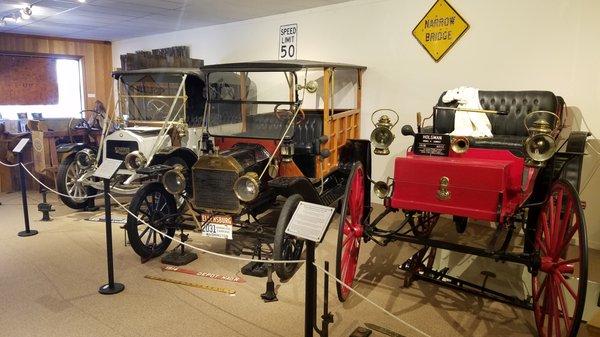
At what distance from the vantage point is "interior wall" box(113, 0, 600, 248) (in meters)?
4.39

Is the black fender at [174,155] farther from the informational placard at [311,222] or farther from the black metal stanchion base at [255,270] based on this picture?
the informational placard at [311,222]

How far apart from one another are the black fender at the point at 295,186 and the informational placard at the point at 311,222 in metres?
1.24

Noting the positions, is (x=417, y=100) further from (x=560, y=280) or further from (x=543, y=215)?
(x=560, y=280)

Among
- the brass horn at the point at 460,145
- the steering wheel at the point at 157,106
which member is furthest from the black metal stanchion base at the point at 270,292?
the steering wheel at the point at 157,106

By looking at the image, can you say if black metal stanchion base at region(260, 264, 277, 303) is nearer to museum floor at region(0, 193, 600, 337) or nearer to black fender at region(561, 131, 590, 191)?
museum floor at region(0, 193, 600, 337)

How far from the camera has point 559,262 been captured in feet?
8.20

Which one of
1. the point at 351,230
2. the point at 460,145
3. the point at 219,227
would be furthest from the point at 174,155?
the point at 460,145

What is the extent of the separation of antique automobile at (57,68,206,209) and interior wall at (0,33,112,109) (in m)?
4.29

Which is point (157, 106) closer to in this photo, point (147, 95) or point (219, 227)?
point (147, 95)

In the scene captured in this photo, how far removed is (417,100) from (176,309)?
12.9 ft

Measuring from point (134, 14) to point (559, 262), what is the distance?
6.68 meters

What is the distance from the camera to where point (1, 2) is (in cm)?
588

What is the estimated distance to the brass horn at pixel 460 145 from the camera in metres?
2.96

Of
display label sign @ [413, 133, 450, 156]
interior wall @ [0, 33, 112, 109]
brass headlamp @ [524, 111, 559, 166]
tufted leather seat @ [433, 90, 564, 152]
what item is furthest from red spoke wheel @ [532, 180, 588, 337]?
interior wall @ [0, 33, 112, 109]
